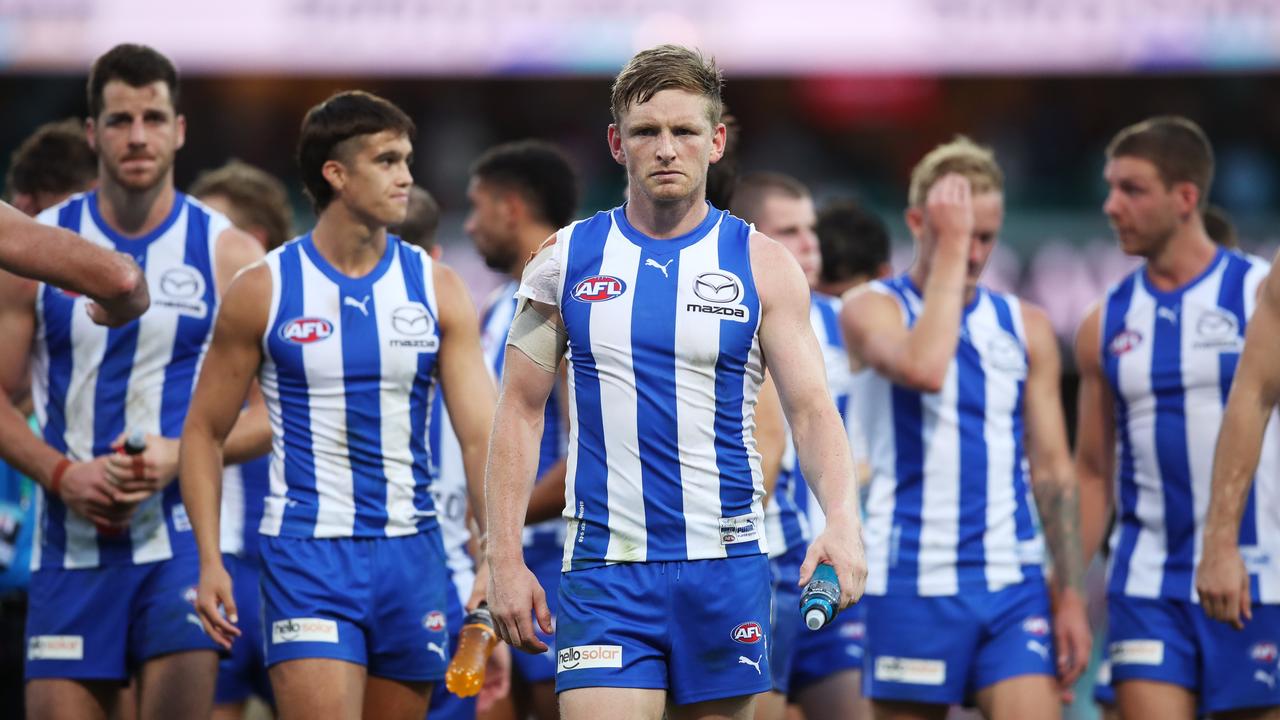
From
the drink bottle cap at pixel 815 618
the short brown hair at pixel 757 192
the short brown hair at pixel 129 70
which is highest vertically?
the short brown hair at pixel 129 70

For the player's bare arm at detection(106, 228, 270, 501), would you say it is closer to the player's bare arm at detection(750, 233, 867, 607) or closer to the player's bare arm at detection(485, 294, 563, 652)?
the player's bare arm at detection(485, 294, 563, 652)

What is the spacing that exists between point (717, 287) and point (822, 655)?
315 cm

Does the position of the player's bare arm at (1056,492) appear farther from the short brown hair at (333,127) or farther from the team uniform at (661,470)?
the short brown hair at (333,127)

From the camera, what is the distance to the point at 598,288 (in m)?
4.84

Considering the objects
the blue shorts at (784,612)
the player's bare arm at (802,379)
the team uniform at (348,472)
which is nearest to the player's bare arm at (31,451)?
the team uniform at (348,472)

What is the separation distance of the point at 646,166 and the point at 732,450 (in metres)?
0.83

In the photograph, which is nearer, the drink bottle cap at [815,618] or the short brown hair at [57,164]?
the drink bottle cap at [815,618]

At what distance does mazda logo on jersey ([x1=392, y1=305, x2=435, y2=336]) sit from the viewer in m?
5.91

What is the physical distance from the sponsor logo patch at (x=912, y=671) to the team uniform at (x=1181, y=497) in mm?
734

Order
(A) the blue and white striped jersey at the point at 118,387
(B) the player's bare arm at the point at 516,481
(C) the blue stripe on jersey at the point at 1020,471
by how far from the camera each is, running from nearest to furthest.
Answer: (B) the player's bare arm at the point at 516,481 → (A) the blue and white striped jersey at the point at 118,387 → (C) the blue stripe on jersey at the point at 1020,471

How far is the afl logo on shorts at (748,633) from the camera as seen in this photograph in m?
4.80

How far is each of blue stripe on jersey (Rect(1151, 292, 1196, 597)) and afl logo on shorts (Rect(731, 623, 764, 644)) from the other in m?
2.62

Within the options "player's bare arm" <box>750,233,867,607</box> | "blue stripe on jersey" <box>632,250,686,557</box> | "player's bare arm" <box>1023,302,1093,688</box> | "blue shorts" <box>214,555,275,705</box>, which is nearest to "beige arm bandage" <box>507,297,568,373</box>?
"blue stripe on jersey" <box>632,250,686,557</box>

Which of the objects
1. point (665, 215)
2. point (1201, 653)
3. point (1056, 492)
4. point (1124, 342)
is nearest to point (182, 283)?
point (665, 215)
